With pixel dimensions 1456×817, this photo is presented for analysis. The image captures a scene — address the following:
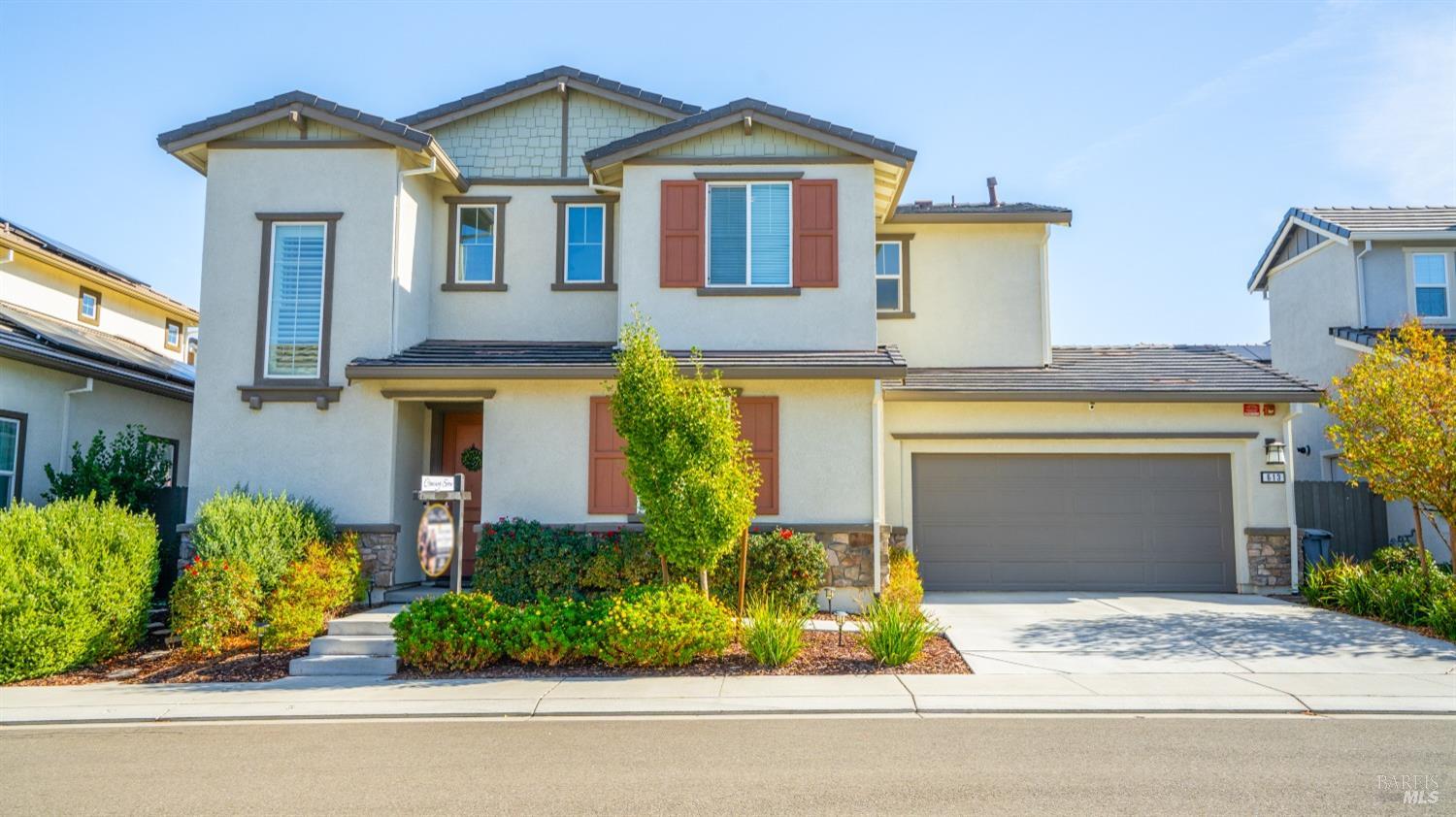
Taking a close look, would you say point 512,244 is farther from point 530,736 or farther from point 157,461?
point 530,736

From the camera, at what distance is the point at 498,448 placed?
12.8 m

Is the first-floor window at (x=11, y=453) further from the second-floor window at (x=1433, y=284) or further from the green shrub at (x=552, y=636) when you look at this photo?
→ the second-floor window at (x=1433, y=284)

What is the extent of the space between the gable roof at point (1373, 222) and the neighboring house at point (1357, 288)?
19mm

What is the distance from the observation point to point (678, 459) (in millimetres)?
10070

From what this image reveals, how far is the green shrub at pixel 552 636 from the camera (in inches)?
379

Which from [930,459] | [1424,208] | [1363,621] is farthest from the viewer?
[1424,208]

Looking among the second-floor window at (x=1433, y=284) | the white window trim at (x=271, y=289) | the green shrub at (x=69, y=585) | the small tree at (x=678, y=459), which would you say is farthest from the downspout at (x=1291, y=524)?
the green shrub at (x=69, y=585)

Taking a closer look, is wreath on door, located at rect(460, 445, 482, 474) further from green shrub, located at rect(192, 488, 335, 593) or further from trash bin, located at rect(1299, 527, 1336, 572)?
trash bin, located at rect(1299, 527, 1336, 572)

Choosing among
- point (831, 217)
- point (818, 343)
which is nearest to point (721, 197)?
point (831, 217)

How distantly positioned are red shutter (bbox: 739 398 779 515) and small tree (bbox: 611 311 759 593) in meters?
2.09

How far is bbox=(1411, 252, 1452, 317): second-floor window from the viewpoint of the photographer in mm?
18359

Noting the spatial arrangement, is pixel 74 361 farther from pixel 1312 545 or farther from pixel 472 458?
pixel 1312 545

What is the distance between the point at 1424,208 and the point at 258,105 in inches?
864

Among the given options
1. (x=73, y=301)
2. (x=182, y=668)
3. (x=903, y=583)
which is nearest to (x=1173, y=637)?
(x=903, y=583)
